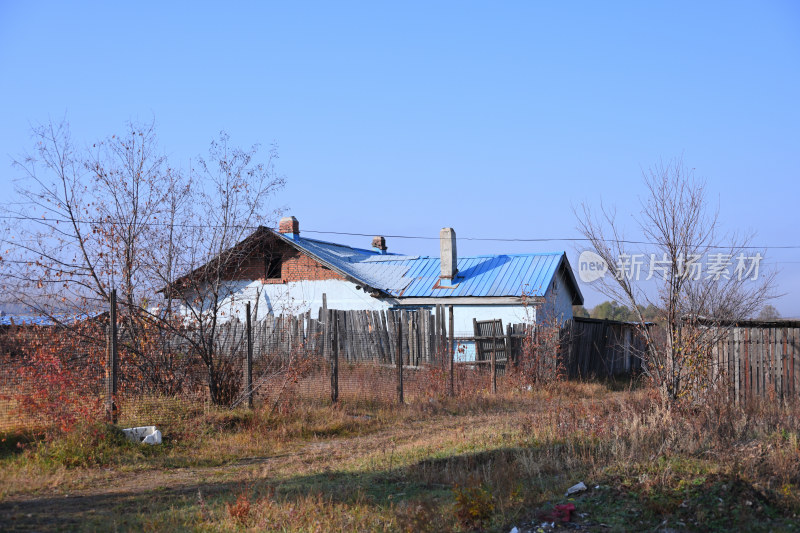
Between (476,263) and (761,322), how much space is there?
11.2m

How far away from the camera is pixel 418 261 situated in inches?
955

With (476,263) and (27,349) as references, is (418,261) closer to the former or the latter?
(476,263)

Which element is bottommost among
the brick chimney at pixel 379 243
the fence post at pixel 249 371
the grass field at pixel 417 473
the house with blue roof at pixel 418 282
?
the grass field at pixel 417 473

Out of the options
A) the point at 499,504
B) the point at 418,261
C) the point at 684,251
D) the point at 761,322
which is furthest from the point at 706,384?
the point at 418,261

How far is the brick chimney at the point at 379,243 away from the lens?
103 ft

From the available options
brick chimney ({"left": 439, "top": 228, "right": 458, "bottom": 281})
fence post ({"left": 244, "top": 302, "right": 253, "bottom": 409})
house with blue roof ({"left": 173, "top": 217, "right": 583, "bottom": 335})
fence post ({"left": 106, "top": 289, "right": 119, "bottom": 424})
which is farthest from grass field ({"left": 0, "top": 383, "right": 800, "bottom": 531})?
brick chimney ({"left": 439, "top": 228, "right": 458, "bottom": 281})

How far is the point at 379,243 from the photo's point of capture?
3162cm

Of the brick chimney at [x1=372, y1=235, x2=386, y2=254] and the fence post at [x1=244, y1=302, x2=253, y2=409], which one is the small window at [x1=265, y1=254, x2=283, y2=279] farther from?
the fence post at [x1=244, y1=302, x2=253, y2=409]

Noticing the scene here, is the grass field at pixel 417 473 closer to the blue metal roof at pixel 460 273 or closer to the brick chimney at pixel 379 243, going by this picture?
the blue metal roof at pixel 460 273

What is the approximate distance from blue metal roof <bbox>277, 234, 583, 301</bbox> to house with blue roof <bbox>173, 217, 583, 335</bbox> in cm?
3

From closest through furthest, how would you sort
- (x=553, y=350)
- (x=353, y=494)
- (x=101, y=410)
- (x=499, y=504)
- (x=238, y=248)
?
(x=499, y=504) → (x=353, y=494) → (x=101, y=410) → (x=238, y=248) → (x=553, y=350)

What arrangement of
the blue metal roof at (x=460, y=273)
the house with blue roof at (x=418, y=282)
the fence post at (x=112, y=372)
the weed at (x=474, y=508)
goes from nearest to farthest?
the weed at (x=474, y=508)
the fence post at (x=112, y=372)
the house with blue roof at (x=418, y=282)
the blue metal roof at (x=460, y=273)

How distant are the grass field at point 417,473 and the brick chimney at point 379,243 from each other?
20.6m

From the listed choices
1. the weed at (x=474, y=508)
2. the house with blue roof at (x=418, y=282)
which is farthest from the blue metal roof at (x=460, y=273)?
the weed at (x=474, y=508)
